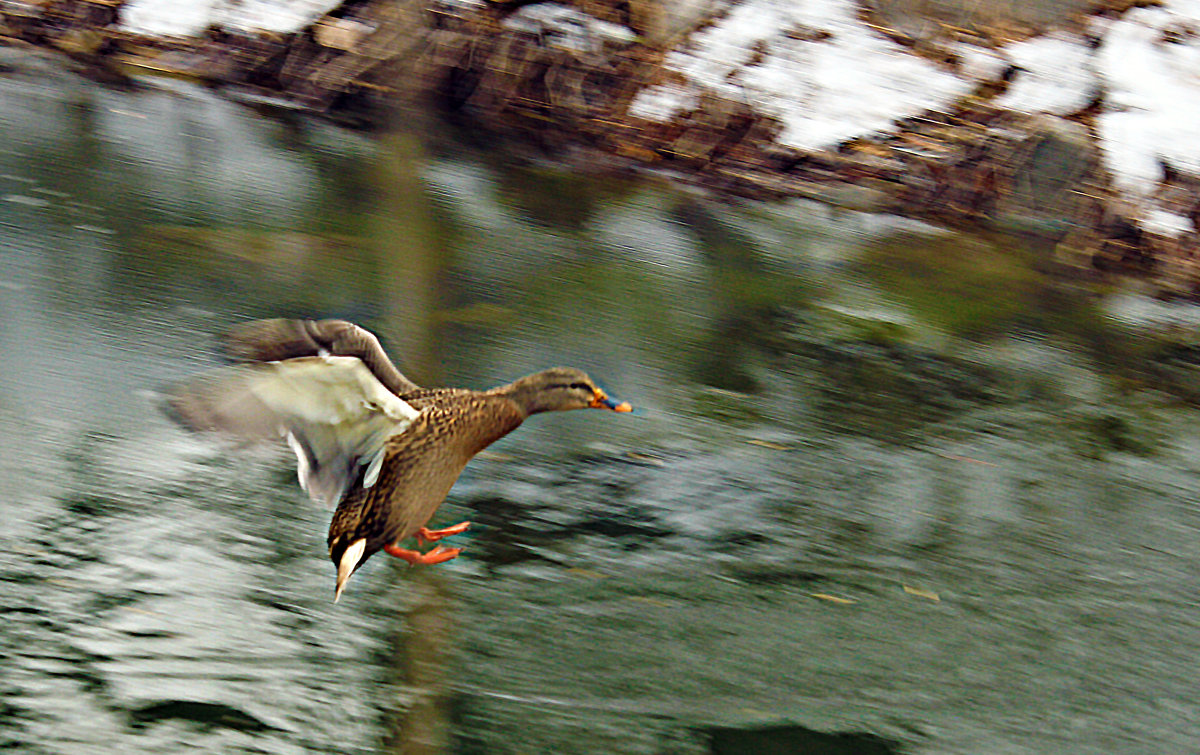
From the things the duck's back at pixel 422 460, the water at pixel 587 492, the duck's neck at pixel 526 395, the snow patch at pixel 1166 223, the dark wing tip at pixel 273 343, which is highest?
the dark wing tip at pixel 273 343

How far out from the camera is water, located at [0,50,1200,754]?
306cm

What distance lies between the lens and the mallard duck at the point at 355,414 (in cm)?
258

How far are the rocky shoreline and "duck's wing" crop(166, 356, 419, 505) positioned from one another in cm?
596

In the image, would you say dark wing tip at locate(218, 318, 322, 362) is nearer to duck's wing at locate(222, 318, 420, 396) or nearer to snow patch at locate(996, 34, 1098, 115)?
duck's wing at locate(222, 318, 420, 396)

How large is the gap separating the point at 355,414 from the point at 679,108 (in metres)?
6.92

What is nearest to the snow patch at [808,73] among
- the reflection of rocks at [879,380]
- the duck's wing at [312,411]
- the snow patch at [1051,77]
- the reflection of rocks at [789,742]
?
the snow patch at [1051,77]

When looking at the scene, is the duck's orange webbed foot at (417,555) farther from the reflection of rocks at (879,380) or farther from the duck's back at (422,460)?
the reflection of rocks at (879,380)

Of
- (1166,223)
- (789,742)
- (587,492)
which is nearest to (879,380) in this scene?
(587,492)

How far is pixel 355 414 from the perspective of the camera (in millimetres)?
2693

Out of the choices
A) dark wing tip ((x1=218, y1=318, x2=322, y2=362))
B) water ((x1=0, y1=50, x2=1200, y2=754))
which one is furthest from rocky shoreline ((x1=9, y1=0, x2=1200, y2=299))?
dark wing tip ((x1=218, y1=318, x2=322, y2=362))

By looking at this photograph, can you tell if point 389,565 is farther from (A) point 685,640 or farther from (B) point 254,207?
(B) point 254,207

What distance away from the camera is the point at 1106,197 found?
848cm

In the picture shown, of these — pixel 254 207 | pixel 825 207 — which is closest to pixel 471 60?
pixel 825 207

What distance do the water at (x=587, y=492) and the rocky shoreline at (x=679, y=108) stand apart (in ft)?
4.01
